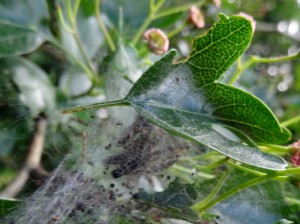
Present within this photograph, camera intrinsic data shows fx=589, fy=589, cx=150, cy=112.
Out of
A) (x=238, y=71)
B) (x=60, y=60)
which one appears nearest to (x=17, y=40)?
(x=60, y=60)

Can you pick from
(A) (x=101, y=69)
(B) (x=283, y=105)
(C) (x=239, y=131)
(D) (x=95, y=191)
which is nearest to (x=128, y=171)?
(D) (x=95, y=191)

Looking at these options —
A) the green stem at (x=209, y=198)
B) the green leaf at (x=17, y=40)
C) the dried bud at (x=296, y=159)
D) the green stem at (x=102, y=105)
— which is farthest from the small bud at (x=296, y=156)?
the green leaf at (x=17, y=40)

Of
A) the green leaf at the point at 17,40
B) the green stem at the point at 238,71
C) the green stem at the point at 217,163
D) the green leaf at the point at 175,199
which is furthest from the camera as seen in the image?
the green leaf at the point at 17,40

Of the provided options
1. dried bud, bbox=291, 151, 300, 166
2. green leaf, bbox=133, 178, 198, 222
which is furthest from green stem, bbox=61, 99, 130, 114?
dried bud, bbox=291, 151, 300, 166

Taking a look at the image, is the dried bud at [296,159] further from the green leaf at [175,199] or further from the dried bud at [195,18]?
the dried bud at [195,18]

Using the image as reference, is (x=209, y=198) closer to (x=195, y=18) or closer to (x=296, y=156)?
(x=296, y=156)

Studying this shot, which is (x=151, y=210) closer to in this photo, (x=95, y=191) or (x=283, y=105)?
(x=95, y=191)

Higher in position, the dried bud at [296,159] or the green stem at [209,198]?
the green stem at [209,198]

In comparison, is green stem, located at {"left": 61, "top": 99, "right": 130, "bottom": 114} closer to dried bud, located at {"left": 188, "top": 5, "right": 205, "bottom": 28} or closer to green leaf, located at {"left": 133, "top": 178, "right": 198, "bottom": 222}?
green leaf, located at {"left": 133, "top": 178, "right": 198, "bottom": 222}
